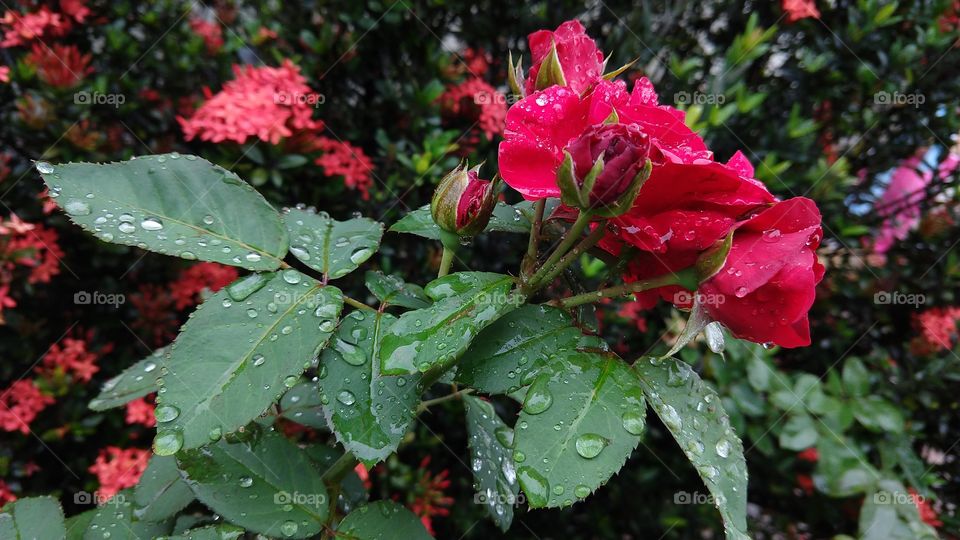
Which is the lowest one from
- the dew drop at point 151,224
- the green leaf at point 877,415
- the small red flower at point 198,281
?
the green leaf at point 877,415

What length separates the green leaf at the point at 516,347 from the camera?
1.59ft

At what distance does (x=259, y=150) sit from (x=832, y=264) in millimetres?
1536

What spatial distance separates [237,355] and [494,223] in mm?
264

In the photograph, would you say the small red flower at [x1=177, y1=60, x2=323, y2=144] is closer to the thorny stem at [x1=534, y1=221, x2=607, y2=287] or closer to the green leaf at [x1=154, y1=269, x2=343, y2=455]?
the green leaf at [x1=154, y1=269, x2=343, y2=455]

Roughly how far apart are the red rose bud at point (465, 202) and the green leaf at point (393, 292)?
0.07 meters

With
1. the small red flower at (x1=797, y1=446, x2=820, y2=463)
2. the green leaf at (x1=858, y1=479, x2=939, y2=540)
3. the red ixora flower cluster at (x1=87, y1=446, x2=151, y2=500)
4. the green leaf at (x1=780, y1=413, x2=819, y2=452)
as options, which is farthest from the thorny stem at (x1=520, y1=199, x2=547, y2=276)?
the small red flower at (x1=797, y1=446, x2=820, y2=463)

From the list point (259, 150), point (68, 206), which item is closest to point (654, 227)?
point (68, 206)

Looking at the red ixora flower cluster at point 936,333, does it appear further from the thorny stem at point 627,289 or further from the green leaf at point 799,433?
the thorny stem at point 627,289

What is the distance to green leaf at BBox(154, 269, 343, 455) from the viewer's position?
17.1 inches

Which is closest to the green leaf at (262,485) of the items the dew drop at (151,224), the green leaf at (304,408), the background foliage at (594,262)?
the green leaf at (304,408)

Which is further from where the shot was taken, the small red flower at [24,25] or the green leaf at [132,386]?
the small red flower at [24,25]

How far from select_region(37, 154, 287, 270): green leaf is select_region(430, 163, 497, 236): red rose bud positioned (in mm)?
154

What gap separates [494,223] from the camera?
60 cm

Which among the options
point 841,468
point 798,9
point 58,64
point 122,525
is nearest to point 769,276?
point 122,525
